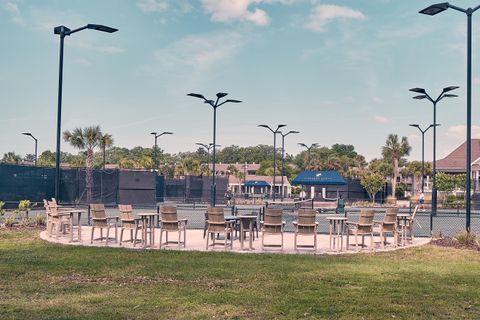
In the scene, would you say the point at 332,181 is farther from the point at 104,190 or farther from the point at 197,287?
the point at 197,287

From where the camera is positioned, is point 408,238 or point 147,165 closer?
point 408,238

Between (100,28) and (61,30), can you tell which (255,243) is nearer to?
(100,28)

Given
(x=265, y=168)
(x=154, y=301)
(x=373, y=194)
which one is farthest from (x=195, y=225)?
(x=265, y=168)

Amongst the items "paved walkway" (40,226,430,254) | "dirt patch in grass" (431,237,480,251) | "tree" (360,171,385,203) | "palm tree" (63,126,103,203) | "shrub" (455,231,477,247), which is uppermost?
"palm tree" (63,126,103,203)

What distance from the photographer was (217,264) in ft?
34.2

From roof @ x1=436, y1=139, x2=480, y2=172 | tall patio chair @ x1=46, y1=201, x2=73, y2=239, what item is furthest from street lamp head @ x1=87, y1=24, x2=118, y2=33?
roof @ x1=436, y1=139, x2=480, y2=172

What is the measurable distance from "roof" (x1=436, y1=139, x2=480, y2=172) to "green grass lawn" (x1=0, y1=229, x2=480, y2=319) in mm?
65353

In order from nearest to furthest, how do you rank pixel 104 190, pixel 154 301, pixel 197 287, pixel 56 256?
pixel 154 301
pixel 197 287
pixel 56 256
pixel 104 190

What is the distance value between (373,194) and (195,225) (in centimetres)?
3557

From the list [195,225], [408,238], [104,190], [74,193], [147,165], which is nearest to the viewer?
[408,238]

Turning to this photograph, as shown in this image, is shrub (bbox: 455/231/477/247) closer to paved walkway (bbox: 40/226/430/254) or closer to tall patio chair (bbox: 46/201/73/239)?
paved walkway (bbox: 40/226/430/254)

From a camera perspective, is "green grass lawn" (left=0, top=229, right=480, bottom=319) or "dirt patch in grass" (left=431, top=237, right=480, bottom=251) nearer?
"green grass lawn" (left=0, top=229, right=480, bottom=319)

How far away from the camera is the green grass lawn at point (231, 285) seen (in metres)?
6.71

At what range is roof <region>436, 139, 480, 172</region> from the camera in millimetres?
72938
